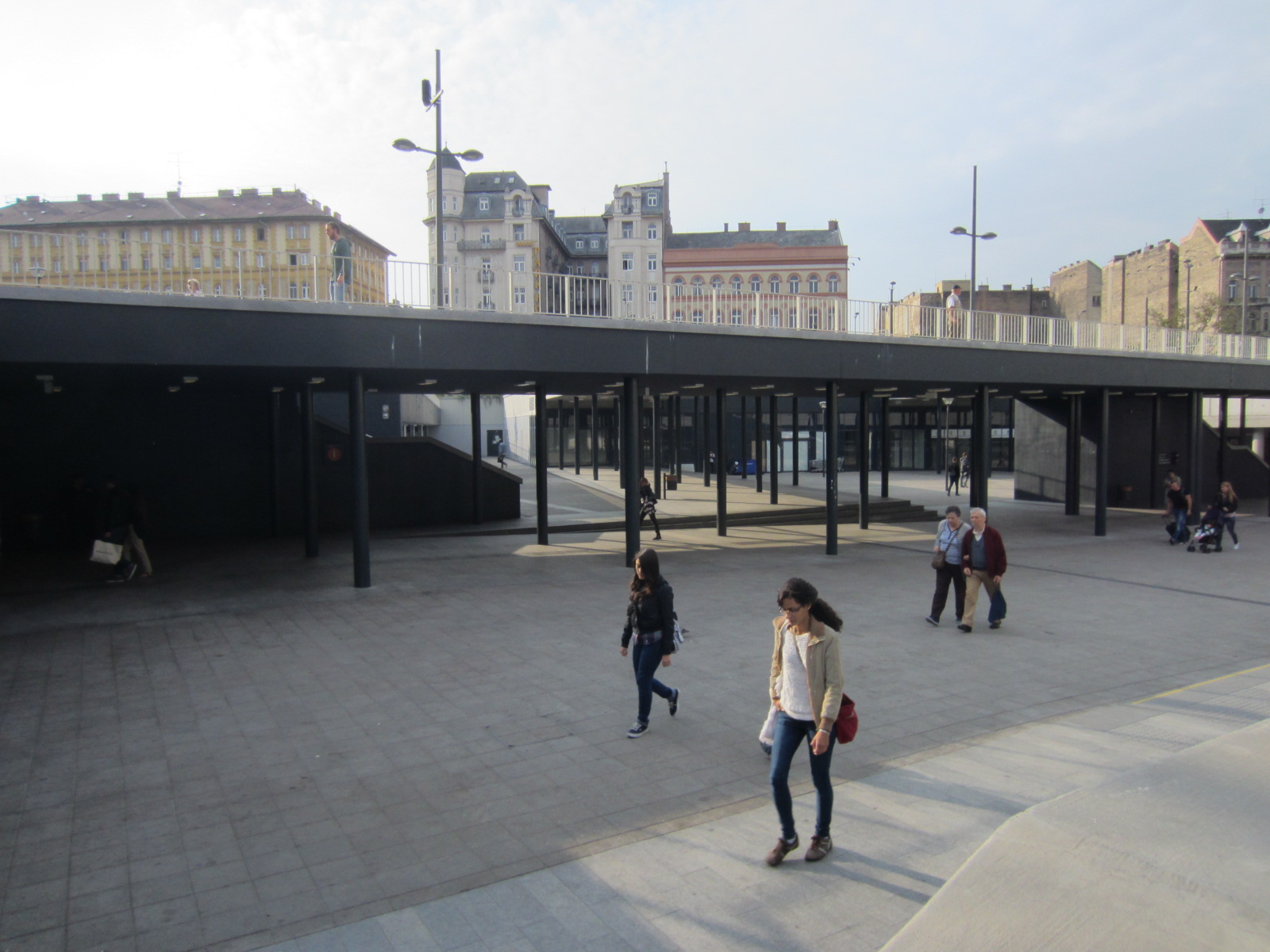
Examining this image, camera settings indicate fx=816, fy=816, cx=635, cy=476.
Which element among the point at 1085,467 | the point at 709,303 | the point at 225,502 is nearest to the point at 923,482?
the point at 1085,467

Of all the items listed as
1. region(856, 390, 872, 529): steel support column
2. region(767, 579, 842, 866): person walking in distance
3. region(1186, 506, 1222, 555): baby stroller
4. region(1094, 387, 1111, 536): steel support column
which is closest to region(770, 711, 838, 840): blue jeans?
region(767, 579, 842, 866): person walking in distance

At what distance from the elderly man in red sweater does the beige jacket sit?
625cm

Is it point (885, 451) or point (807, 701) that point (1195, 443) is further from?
point (807, 701)

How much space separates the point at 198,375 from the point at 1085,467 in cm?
2645

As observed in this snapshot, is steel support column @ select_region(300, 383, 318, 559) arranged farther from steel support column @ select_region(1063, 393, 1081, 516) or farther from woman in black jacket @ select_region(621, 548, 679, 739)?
steel support column @ select_region(1063, 393, 1081, 516)

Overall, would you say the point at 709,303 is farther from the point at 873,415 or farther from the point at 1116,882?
the point at 873,415

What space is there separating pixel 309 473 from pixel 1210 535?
1868cm

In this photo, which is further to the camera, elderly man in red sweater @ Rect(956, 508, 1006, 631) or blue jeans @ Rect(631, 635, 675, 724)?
elderly man in red sweater @ Rect(956, 508, 1006, 631)

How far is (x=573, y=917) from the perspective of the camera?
13.1 feet

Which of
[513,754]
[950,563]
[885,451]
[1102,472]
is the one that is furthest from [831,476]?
[513,754]

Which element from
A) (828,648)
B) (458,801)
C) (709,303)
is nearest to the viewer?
(828,648)

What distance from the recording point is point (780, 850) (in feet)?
14.7

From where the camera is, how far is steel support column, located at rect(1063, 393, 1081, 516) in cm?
2461

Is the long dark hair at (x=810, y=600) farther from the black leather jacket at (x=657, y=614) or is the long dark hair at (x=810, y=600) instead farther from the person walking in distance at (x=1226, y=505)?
the person walking in distance at (x=1226, y=505)
